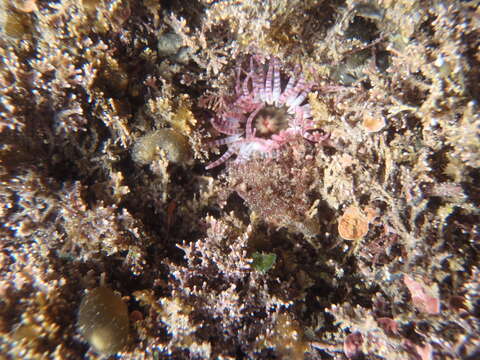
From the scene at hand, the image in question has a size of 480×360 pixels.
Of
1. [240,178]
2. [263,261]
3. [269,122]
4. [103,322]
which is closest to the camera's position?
[103,322]

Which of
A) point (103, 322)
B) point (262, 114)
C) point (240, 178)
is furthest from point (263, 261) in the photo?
point (262, 114)

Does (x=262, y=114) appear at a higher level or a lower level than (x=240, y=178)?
higher

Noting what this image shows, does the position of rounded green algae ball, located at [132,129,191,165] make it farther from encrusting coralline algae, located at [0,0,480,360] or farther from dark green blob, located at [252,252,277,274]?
dark green blob, located at [252,252,277,274]

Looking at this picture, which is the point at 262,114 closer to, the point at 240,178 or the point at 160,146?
the point at 240,178

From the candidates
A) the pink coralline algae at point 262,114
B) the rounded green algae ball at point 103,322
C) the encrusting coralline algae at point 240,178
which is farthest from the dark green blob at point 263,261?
the rounded green algae ball at point 103,322

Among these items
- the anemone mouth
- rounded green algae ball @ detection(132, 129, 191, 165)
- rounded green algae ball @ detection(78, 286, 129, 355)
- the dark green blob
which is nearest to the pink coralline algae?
the anemone mouth

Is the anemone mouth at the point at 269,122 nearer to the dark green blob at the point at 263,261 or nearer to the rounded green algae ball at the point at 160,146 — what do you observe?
the rounded green algae ball at the point at 160,146

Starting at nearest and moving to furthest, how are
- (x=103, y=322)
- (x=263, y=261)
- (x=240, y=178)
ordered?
(x=103, y=322) → (x=263, y=261) → (x=240, y=178)
